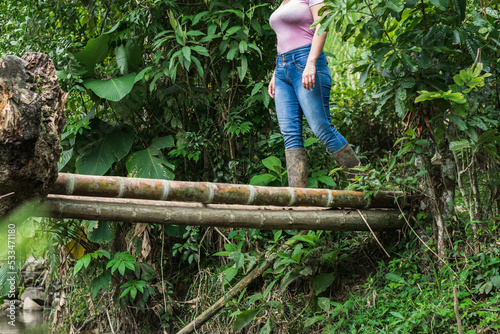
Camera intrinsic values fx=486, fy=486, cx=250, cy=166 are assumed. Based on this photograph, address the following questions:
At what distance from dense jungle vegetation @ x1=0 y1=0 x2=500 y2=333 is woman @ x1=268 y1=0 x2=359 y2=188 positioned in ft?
0.75

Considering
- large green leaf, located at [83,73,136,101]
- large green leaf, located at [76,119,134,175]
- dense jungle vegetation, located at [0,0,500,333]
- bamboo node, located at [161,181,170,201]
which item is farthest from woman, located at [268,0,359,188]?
large green leaf, located at [76,119,134,175]

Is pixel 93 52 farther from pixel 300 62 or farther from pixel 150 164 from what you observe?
pixel 300 62

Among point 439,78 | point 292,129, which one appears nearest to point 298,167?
point 292,129

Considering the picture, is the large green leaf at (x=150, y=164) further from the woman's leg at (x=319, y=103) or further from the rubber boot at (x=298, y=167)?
the woman's leg at (x=319, y=103)

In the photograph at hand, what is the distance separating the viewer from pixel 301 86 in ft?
9.95

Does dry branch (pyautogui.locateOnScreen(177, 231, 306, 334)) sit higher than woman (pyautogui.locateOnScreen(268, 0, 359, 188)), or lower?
lower

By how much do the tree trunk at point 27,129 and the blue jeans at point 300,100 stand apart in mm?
1496

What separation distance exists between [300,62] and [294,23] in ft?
0.80

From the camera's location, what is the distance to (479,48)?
7.93 ft

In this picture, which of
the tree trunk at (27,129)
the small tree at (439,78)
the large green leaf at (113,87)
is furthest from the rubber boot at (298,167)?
the tree trunk at (27,129)

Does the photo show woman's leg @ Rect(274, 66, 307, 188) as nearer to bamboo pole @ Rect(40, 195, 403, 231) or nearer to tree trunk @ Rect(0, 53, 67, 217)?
bamboo pole @ Rect(40, 195, 403, 231)

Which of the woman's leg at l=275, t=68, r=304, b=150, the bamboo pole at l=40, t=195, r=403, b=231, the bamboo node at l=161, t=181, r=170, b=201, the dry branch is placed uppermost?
the woman's leg at l=275, t=68, r=304, b=150

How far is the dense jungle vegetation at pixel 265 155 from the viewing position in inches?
100

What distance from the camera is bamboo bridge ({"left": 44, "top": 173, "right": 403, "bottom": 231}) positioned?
2230 mm
